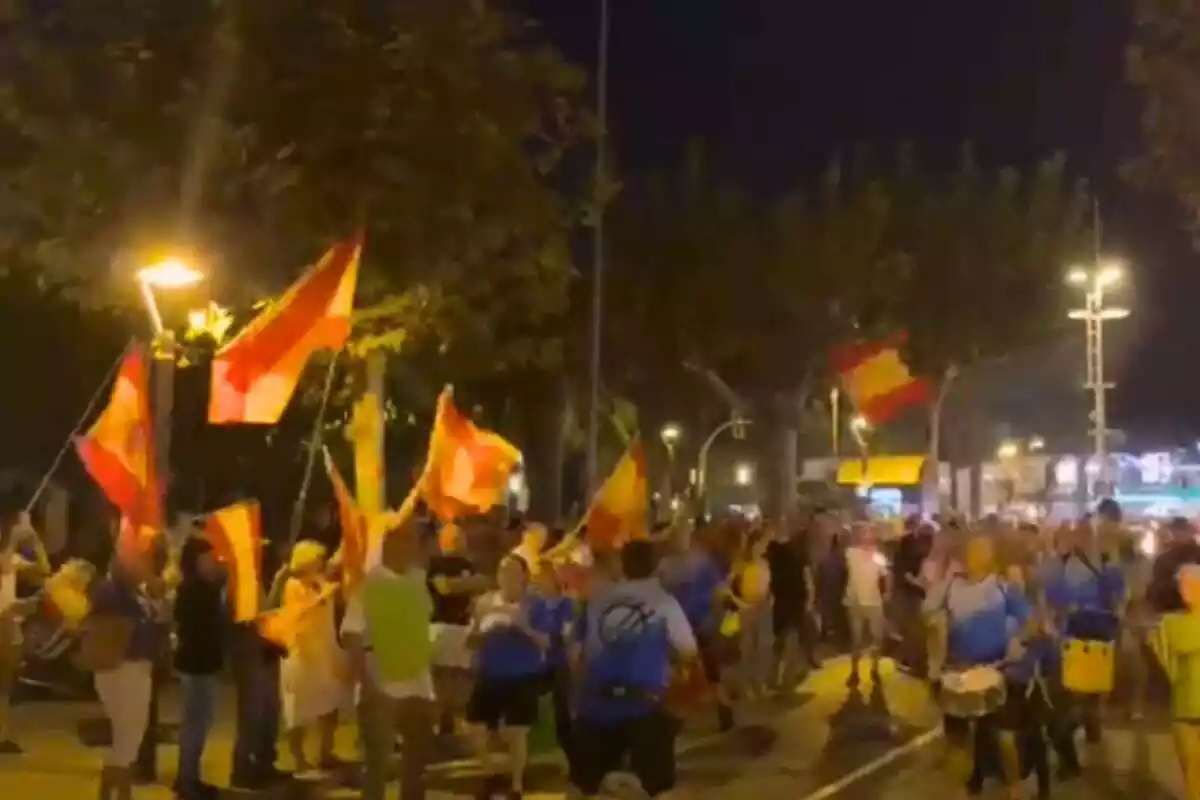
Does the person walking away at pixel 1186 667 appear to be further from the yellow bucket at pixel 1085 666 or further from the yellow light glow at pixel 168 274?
the yellow light glow at pixel 168 274

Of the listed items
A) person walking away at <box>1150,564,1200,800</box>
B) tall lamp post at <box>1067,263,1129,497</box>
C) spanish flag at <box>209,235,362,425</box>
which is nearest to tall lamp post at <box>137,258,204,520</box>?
spanish flag at <box>209,235,362,425</box>

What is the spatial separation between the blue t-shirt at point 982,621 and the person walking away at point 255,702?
186 inches

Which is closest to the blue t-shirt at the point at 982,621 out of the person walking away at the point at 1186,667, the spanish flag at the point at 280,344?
the person walking away at the point at 1186,667

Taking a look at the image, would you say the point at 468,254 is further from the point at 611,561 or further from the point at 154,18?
the point at 611,561

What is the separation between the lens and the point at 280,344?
1368cm

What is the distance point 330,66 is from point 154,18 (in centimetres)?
186

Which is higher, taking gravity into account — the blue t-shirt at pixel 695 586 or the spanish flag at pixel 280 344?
the spanish flag at pixel 280 344

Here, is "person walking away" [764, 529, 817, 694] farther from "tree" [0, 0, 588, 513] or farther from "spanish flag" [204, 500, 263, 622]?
"spanish flag" [204, 500, 263, 622]

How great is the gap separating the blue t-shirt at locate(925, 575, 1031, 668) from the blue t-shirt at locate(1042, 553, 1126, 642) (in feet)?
9.03

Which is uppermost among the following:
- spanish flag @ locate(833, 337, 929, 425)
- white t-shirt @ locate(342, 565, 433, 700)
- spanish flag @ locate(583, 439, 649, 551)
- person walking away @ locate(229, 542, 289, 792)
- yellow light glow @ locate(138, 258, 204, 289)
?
spanish flag @ locate(833, 337, 929, 425)

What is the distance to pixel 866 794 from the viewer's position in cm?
1259

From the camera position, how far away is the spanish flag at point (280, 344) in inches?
531

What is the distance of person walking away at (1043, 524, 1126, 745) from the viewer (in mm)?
12586

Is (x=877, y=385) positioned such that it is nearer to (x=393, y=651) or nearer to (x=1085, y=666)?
(x=1085, y=666)
